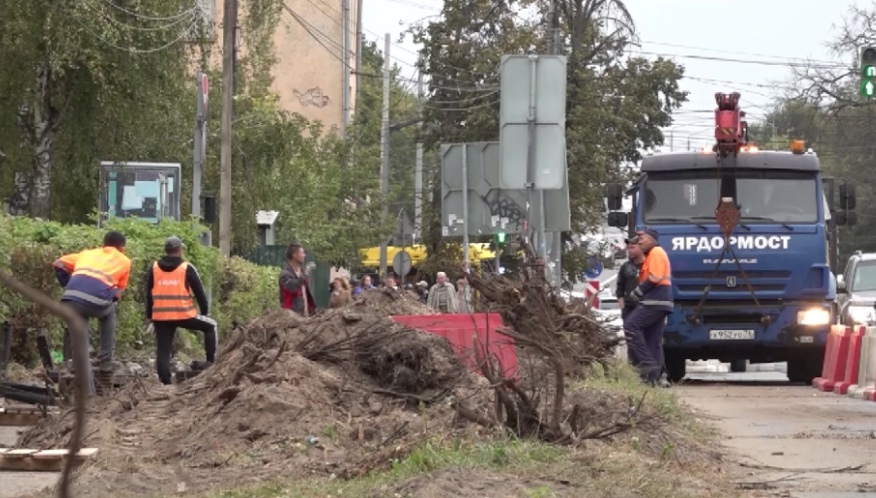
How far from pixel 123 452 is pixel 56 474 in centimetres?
37

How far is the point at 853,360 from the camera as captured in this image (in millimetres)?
19141

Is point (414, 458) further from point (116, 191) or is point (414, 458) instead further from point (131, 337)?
point (116, 191)

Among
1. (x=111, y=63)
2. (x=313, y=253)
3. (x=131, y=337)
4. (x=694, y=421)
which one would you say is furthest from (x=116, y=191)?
(x=313, y=253)

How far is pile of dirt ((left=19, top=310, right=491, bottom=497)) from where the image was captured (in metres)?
8.46

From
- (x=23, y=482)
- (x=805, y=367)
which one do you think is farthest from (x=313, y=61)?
(x=23, y=482)

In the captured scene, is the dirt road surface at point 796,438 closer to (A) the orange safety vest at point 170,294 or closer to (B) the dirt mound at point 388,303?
(B) the dirt mound at point 388,303

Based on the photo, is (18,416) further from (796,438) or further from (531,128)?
(531,128)

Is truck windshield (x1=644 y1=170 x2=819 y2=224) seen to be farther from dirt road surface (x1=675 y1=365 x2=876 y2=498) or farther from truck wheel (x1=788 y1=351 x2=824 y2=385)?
dirt road surface (x1=675 y1=365 x2=876 y2=498)

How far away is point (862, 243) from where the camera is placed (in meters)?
81.3

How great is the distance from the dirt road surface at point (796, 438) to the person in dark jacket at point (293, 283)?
4068 mm

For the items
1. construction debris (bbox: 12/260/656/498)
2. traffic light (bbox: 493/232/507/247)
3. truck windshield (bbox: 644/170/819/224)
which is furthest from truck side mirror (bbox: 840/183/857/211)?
construction debris (bbox: 12/260/656/498)

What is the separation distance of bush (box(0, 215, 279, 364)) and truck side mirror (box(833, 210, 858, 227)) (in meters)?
7.44

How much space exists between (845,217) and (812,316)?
138 cm

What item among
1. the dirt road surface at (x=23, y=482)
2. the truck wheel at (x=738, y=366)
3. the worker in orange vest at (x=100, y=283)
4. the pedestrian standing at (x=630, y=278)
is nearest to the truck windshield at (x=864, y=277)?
the truck wheel at (x=738, y=366)
